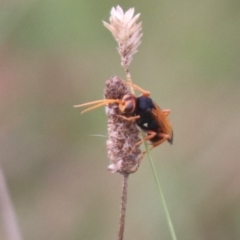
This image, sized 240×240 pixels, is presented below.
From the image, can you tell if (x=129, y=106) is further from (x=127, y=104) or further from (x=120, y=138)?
(x=120, y=138)

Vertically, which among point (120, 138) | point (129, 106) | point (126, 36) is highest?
point (126, 36)

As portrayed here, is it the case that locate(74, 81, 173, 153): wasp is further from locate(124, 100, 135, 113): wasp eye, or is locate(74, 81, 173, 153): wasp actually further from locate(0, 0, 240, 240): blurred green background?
locate(0, 0, 240, 240): blurred green background

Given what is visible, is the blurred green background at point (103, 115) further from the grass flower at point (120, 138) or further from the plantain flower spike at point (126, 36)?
the plantain flower spike at point (126, 36)

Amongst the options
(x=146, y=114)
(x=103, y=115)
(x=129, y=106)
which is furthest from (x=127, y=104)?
(x=103, y=115)

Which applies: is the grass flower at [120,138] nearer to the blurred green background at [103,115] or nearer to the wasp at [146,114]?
the wasp at [146,114]

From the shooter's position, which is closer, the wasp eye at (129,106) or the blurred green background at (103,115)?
the wasp eye at (129,106)

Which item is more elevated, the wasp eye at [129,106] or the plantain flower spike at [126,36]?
the plantain flower spike at [126,36]

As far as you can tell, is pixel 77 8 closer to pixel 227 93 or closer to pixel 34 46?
pixel 34 46

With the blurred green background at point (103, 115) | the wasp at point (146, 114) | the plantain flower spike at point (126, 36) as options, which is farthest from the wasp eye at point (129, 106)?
the blurred green background at point (103, 115)

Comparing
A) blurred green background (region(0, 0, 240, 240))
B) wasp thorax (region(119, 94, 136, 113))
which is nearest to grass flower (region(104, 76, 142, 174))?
wasp thorax (region(119, 94, 136, 113))
